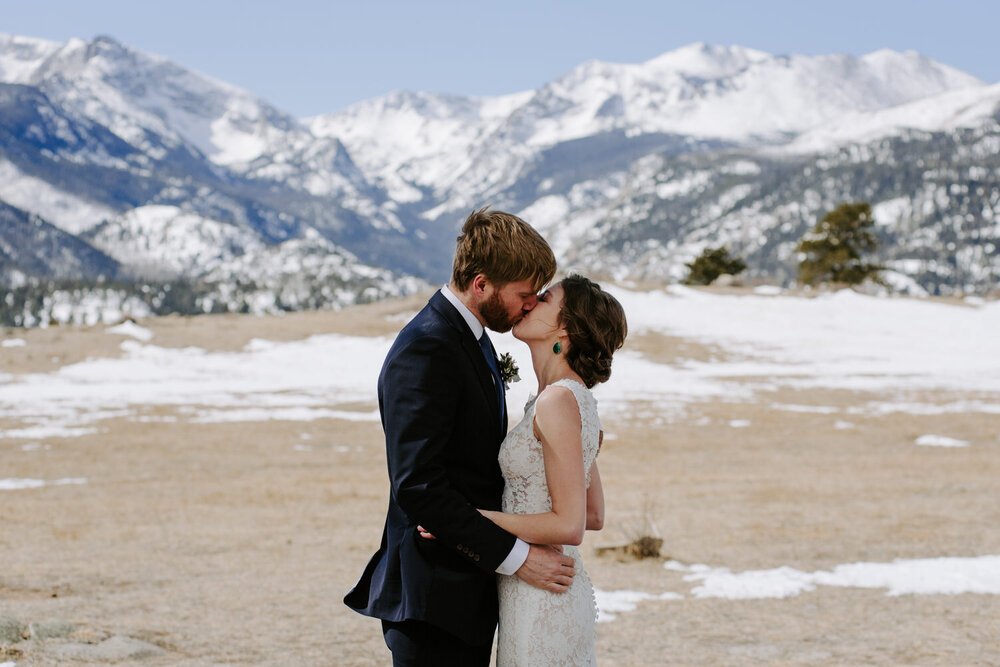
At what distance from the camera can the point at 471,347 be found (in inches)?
171

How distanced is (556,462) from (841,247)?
9749 centimetres

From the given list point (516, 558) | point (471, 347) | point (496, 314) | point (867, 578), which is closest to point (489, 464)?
point (516, 558)

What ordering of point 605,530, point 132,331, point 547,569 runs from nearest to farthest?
point 547,569 → point 605,530 → point 132,331

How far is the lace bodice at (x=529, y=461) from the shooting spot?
4324 millimetres

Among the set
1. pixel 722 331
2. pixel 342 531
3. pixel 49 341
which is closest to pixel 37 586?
pixel 342 531

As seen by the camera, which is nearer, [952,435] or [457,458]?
[457,458]

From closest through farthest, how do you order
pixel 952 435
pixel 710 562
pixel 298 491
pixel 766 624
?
pixel 766 624, pixel 710 562, pixel 298 491, pixel 952 435

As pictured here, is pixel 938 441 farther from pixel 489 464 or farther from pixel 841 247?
pixel 841 247

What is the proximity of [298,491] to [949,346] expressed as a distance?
154 ft

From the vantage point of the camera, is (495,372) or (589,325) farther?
(495,372)

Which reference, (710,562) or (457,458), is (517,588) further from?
(710,562)

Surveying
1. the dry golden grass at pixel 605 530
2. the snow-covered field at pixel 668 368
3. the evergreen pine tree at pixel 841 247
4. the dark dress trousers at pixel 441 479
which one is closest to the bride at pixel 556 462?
the dark dress trousers at pixel 441 479

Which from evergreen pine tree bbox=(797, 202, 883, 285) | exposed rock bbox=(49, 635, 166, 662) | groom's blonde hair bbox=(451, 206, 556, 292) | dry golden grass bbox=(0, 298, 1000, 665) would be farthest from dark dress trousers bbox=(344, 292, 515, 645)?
evergreen pine tree bbox=(797, 202, 883, 285)

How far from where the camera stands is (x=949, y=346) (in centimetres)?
5591
